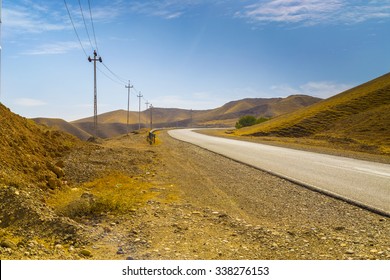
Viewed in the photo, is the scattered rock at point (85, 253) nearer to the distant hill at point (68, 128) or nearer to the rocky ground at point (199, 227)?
the rocky ground at point (199, 227)

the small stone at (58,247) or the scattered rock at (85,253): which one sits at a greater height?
the small stone at (58,247)

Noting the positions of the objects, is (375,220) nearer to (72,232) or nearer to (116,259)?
(116,259)

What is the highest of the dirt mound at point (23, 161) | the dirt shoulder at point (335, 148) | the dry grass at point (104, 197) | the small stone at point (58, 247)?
the dirt mound at point (23, 161)

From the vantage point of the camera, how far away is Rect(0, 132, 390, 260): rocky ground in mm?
5629

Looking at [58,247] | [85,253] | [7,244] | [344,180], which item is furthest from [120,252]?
[344,180]

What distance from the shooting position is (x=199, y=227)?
7.16 meters

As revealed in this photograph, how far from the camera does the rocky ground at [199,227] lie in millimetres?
5629

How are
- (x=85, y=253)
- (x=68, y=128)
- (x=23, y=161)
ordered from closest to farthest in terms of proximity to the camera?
(x=85, y=253) < (x=23, y=161) < (x=68, y=128)

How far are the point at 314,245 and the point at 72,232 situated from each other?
4193mm

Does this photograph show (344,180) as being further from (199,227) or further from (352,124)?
(352,124)

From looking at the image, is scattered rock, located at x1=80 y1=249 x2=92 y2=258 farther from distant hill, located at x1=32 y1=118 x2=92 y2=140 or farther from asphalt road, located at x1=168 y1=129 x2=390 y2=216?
distant hill, located at x1=32 y1=118 x2=92 y2=140

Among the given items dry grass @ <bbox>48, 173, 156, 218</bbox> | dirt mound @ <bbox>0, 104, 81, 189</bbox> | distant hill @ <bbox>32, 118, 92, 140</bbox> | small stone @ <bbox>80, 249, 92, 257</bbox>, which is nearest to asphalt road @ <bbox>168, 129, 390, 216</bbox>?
dry grass @ <bbox>48, 173, 156, 218</bbox>

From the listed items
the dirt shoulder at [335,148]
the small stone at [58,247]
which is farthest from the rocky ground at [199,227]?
the dirt shoulder at [335,148]
